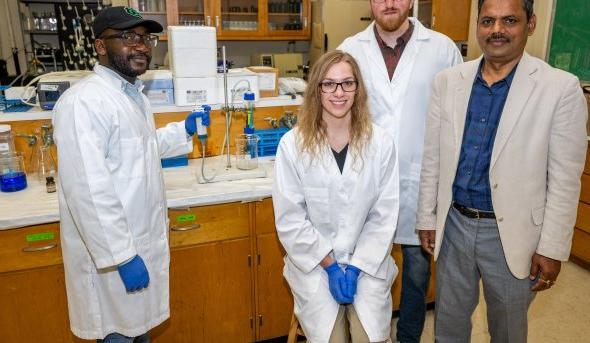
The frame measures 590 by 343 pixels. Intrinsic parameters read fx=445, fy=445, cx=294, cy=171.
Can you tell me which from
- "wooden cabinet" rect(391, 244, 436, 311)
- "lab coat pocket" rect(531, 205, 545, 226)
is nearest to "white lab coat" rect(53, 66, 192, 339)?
"wooden cabinet" rect(391, 244, 436, 311)

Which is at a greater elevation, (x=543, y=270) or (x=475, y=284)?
(x=543, y=270)

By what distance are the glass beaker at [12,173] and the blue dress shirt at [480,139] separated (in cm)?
176

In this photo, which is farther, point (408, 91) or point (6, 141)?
point (6, 141)

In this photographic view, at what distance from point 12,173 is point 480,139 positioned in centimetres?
187

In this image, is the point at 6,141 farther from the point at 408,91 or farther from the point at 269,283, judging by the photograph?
the point at 408,91

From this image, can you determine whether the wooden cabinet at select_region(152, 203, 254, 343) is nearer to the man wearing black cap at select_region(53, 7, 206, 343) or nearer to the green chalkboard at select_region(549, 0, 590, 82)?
the man wearing black cap at select_region(53, 7, 206, 343)

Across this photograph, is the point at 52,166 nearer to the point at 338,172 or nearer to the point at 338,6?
the point at 338,172

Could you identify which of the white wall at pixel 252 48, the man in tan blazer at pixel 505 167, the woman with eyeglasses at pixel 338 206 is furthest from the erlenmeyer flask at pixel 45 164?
the white wall at pixel 252 48

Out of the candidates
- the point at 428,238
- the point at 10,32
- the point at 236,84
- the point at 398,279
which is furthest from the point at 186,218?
the point at 10,32

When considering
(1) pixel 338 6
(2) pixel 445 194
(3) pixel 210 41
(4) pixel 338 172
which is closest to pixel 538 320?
(2) pixel 445 194

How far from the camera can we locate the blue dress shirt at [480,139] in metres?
1.41

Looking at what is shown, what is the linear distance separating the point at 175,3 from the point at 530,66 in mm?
4096

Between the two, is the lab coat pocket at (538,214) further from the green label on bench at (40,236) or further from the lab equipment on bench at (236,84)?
the green label on bench at (40,236)

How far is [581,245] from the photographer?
2910mm
